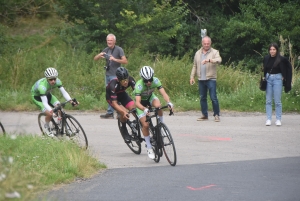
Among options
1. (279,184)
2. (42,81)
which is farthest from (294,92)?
(279,184)

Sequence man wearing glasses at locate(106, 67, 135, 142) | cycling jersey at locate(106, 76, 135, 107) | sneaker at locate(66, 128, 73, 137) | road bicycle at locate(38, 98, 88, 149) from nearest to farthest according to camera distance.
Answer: man wearing glasses at locate(106, 67, 135, 142) → cycling jersey at locate(106, 76, 135, 107) → road bicycle at locate(38, 98, 88, 149) → sneaker at locate(66, 128, 73, 137)

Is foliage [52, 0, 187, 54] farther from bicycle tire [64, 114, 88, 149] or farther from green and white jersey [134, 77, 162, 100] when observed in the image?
green and white jersey [134, 77, 162, 100]

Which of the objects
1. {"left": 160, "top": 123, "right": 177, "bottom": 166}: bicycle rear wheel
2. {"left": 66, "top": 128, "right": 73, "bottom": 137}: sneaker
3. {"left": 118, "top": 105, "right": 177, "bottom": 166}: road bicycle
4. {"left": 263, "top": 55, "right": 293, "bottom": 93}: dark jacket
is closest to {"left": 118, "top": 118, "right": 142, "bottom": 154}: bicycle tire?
{"left": 118, "top": 105, "right": 177, "bottom": 166}: road bicycle

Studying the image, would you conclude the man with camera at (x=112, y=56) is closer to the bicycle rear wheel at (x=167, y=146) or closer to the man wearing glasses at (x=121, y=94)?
the man wearing glasses at (x=121, y=94)

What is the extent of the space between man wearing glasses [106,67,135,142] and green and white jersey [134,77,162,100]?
331 millimetres

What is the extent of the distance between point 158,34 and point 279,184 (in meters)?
17.7

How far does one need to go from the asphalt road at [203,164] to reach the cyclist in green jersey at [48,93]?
95cm

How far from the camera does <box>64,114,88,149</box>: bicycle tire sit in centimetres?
1422

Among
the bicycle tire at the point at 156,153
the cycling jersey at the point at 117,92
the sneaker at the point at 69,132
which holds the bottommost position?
the bicycle tire at the point at 156,153

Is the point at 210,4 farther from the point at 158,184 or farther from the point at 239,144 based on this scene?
the point at 158,184

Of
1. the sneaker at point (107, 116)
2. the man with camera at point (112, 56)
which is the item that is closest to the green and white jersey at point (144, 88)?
the man with camera at point (112, 56)

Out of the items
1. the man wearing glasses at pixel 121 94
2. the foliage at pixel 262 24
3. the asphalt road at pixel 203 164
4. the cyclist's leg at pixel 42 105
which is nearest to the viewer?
the asphalt road at pixel 203 164

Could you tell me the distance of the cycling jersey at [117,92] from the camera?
1412 cm

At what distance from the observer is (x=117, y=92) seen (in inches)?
569
